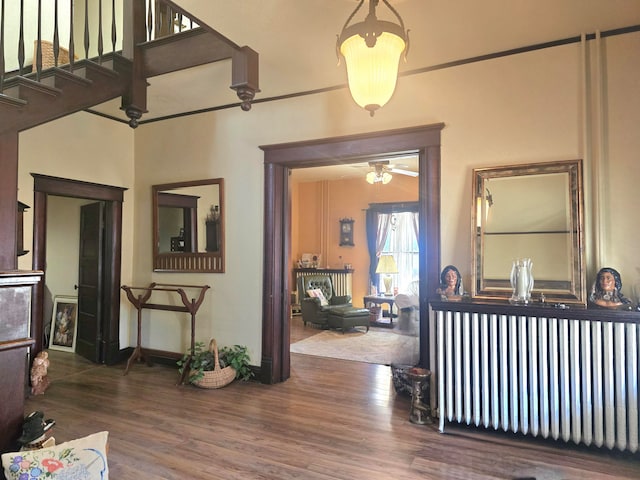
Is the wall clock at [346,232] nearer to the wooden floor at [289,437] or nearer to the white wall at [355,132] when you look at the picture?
the white wall at [355,132]

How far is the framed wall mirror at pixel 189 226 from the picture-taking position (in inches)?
173

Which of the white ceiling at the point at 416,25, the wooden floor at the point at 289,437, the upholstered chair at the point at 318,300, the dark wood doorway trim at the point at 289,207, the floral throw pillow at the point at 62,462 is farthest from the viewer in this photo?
the upholstered chair at the point at 318,300

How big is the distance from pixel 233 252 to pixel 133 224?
1.67 metres

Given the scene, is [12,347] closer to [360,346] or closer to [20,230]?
[20,230]

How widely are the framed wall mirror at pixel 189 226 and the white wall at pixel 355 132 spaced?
4.8 inches

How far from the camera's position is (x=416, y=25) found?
277 cm

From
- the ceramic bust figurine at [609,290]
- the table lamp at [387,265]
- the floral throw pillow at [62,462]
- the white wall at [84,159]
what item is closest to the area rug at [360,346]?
the table lamp at [387,265]

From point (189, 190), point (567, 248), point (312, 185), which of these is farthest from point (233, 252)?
point (312, 185)

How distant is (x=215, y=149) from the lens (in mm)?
4453

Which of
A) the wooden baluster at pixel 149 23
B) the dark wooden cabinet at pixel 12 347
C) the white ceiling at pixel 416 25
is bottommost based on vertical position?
the dark wooden cabinet at pixel 12 347

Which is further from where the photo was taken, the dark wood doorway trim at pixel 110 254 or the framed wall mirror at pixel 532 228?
the dark wood doorway trim at pixel 110 254

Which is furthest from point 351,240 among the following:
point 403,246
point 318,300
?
point 318,300

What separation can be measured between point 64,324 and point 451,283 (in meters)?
5.39

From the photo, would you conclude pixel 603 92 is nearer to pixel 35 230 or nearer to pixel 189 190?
pixel 189 190
